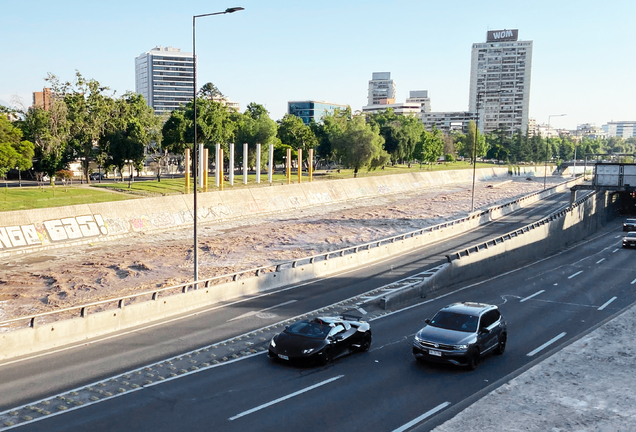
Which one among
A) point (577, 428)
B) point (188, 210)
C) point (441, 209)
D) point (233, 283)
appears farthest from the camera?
point (441, 209)

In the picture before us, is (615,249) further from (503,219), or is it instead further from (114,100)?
(114,100)

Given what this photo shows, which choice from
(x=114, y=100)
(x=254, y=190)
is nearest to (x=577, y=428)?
(x=254, y=190)

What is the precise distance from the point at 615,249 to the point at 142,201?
140 feet

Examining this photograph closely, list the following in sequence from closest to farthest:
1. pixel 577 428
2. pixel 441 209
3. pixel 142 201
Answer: pixel 577 428 < pixel 142 201 < pixel 441 209

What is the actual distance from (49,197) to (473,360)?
163 ft

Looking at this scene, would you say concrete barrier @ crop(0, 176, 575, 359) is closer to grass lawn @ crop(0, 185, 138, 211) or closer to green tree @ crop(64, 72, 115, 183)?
grass lawn @ crop(0, 185, 138, 211)

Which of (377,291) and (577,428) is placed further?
(377,291)

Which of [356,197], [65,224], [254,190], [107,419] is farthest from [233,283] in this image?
[356,197]

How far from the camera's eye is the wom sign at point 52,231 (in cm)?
4381

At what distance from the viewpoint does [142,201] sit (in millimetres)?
55844

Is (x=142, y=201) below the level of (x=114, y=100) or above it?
below

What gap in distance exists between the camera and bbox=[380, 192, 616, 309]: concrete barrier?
2800cm

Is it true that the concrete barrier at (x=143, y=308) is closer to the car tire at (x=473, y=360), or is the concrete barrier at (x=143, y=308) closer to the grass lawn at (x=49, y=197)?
the car tire at (x=473, y=360)

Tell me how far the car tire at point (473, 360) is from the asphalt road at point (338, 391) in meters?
0.21
